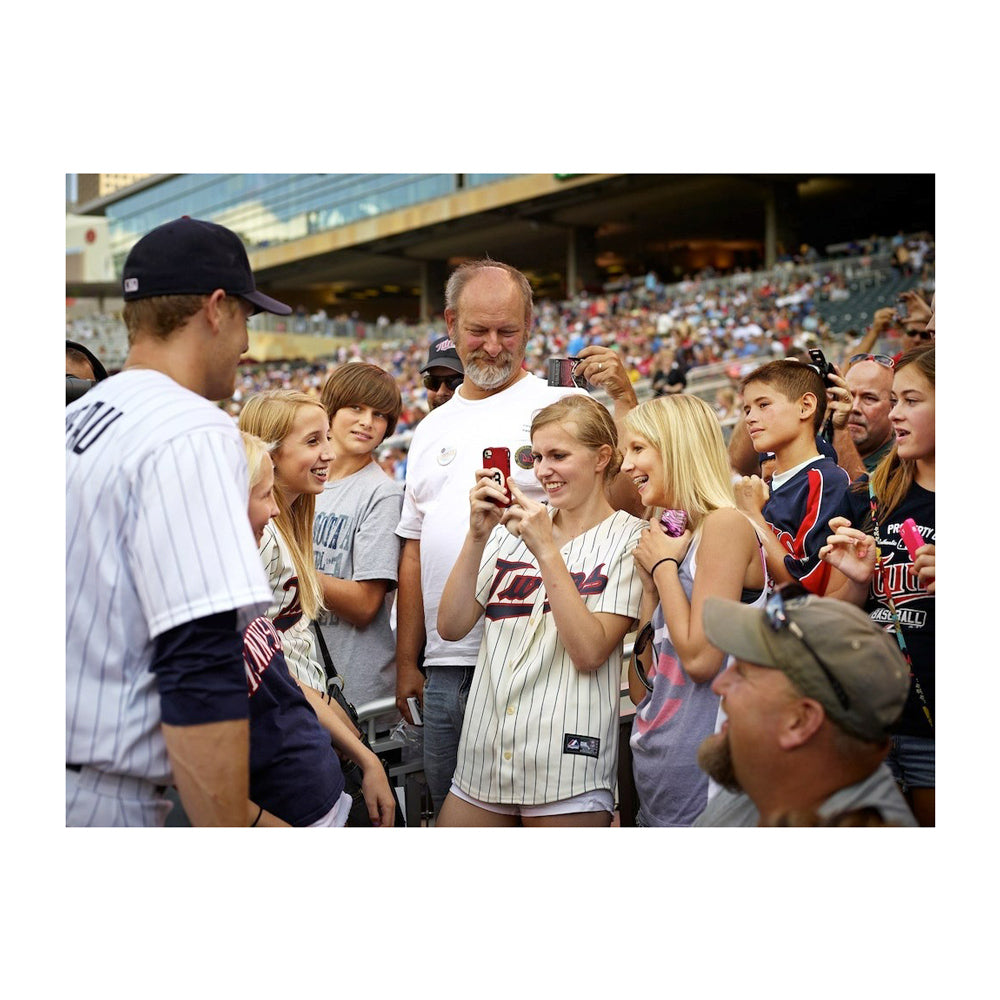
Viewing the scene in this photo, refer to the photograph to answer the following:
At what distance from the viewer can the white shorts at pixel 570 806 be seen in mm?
2572

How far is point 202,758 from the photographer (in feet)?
5.97

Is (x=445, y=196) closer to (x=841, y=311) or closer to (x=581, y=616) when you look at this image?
(x=841, y=311)

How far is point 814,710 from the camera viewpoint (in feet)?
5.87

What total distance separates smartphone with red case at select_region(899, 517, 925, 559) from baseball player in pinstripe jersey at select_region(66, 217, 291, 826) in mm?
1675

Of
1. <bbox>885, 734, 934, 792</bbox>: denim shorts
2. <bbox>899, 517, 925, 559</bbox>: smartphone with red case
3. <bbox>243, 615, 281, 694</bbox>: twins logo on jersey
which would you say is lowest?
<bbox>885, 734, 934, 792</bbox>: denim shorts

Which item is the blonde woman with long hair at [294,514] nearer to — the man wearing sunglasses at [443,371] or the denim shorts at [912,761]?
the man wearing sunglasses at [443,371]

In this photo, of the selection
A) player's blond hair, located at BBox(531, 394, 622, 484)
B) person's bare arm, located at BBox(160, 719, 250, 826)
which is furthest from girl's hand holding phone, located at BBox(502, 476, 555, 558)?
person's bare arm, located at BBox(160, 719, 250, 826)

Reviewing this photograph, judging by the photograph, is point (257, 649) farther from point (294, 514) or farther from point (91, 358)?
point (91, 358)

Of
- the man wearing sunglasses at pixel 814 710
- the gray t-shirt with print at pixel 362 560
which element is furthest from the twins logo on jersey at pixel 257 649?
the man wearing sunglasses at pixel 814 710

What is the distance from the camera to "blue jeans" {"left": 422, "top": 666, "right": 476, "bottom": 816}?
3.06m

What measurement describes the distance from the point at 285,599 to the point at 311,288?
48.3m

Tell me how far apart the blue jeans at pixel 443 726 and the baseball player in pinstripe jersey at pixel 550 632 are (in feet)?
0.93

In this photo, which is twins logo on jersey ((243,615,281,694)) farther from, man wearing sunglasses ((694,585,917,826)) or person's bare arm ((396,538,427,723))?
man wearing sunglasses ((694,585,917,826))

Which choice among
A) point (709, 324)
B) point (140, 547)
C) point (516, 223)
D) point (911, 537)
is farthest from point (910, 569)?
point (516, 223)
